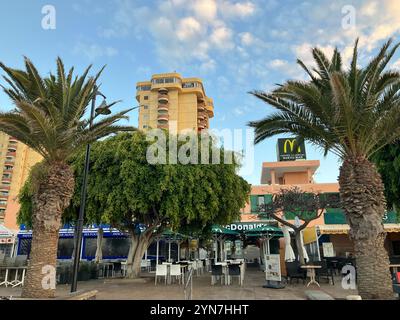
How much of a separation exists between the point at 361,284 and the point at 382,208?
2.08 meters

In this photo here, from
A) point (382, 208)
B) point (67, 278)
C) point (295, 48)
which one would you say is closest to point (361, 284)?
point (382, 208)

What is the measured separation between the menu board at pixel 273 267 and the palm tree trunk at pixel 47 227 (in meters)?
7.94

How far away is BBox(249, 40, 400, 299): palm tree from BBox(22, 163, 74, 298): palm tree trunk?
6.44 meters

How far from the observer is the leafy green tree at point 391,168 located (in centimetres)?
1280

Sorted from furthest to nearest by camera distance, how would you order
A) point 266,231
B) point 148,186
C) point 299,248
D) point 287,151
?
point 287,151
point 266,231
point 299,248
point 148,186

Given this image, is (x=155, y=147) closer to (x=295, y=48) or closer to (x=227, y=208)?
(x=227, y=208)

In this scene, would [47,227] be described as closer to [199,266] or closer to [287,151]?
[199,266]

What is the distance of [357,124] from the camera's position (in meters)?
8.69

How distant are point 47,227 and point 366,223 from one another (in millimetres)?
8462

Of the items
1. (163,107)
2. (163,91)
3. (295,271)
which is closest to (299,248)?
(295,271)

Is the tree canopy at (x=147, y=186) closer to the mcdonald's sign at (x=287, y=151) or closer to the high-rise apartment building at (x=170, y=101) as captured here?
the mcdonald's sign at (x=287, y=151)

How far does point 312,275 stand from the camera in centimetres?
1320

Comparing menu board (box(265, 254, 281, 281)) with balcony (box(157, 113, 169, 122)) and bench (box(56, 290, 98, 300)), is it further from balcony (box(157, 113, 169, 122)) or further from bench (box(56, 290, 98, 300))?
balcony (box(157, 113, 169, 122))

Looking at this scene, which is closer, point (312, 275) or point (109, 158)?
point (312, 275)
